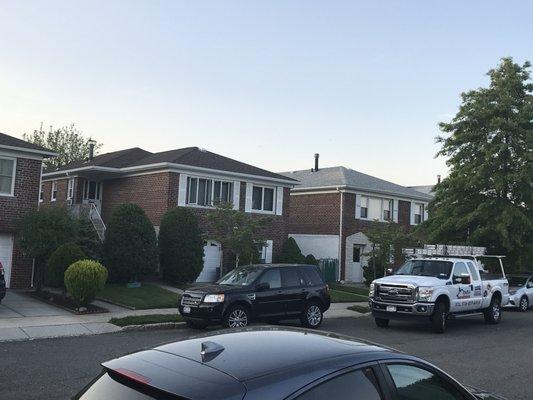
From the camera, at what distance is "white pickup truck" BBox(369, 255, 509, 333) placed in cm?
1584

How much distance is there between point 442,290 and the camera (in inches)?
634

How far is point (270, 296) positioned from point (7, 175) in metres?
12.0

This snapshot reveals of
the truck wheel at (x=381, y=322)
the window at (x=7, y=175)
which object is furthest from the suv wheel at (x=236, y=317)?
the window at (x=7, y=175)

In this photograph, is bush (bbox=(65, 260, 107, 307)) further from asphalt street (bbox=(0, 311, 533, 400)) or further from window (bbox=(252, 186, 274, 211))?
window (bbox=(252, 186, 274, 211))

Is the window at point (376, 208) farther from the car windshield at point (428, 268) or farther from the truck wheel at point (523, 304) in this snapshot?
the car windshield at point (428, 268)

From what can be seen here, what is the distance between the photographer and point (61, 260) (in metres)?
18.2

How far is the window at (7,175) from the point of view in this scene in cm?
2116

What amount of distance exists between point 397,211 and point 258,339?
34.9 meters

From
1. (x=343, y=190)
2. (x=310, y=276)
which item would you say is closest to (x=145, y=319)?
(x=310, y=276)

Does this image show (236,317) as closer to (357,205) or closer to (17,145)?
(17,145)

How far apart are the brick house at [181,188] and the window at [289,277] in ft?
30.8

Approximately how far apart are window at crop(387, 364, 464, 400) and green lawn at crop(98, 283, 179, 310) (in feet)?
48.4

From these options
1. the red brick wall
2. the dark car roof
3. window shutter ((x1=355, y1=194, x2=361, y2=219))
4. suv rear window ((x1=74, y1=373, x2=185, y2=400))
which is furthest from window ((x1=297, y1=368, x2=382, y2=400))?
window shutter ((x1=355, y1=194, x2=361, y2=219))

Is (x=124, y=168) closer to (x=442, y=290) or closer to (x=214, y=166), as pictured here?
(x=214, y=166)
